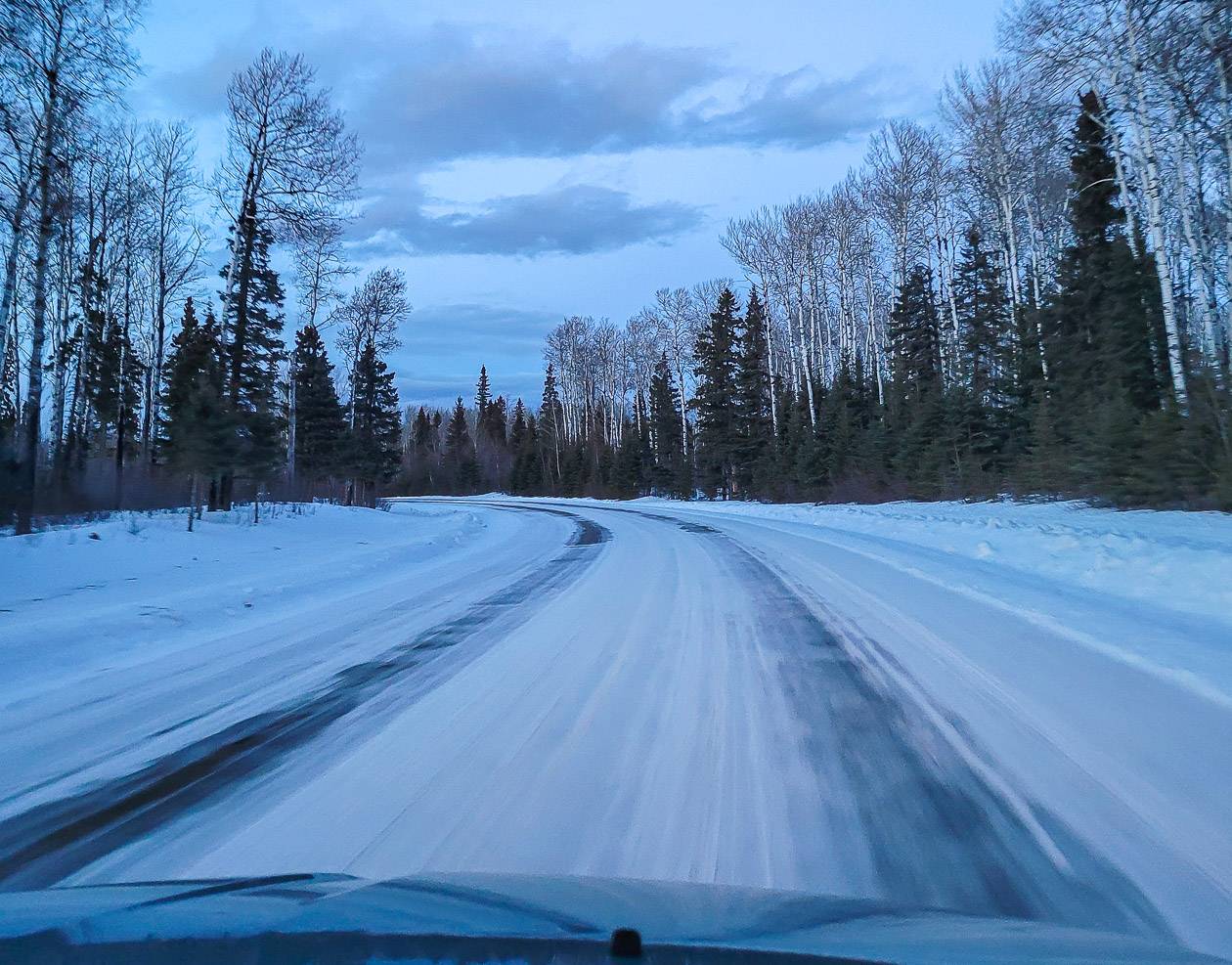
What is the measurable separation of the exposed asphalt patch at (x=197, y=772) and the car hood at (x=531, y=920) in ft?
3.81

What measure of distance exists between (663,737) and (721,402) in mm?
45218

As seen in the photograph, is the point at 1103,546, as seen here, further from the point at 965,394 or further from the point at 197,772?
the point at 965,394

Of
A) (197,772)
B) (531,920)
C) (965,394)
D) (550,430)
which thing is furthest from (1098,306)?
(550,430)

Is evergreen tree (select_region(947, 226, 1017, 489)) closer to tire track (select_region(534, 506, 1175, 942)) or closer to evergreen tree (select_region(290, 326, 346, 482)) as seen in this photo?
tire track (select_region(534, 506, 1175, 942))

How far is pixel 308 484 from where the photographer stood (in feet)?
114

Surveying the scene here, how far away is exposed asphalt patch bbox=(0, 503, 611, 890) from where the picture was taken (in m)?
3.27

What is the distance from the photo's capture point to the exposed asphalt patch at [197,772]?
327 cm

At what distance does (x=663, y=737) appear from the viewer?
4.65 metres

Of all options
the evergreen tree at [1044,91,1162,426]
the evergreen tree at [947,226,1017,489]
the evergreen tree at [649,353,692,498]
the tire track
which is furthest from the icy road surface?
the evergreen tree at [649,353,692,498]

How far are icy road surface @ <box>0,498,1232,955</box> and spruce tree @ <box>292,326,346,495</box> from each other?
33303mm

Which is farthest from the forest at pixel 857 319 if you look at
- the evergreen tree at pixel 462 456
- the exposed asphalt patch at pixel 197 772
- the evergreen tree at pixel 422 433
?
the evergreen tree at pixel 422 433

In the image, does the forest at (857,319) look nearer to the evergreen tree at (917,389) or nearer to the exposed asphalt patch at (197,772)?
the evergreen tree at (917,389)

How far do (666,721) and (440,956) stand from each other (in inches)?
127

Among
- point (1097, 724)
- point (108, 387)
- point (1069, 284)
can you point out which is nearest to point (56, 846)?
point (1097, 724)
